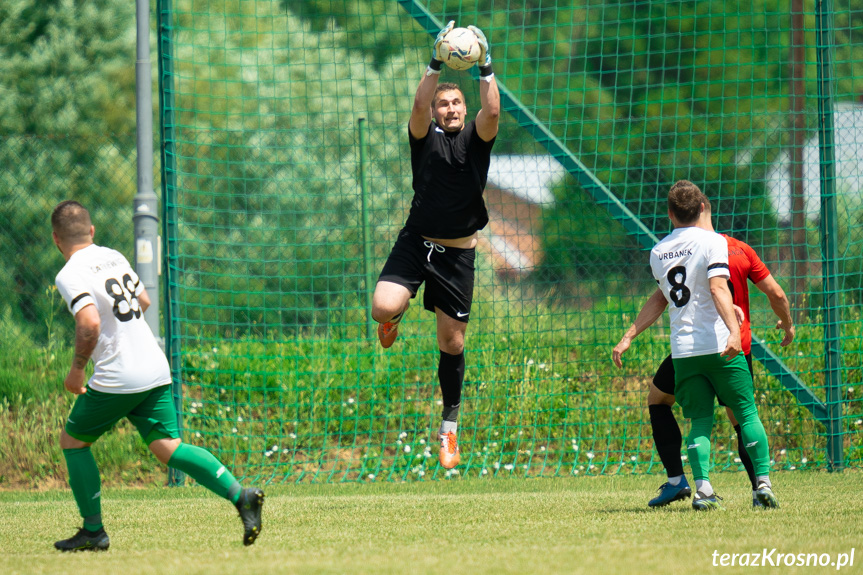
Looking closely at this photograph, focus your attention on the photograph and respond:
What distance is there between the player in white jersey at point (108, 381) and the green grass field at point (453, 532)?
232mm

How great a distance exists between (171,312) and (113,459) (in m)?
1.40

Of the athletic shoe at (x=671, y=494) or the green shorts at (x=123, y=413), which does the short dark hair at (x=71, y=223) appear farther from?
the athletic shoe at (x=671, y=494)

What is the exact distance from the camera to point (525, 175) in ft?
27.3

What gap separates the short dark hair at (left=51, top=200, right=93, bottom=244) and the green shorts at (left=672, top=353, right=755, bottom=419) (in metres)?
3.00

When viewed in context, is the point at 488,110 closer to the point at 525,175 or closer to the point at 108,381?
the point at 108,381

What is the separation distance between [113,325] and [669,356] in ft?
9.73

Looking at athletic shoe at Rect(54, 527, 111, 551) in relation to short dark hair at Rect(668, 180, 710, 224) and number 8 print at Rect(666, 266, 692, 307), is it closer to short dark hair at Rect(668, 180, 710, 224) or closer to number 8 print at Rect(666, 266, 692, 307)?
number 8 print at Rect(666, 266, 692, 307)

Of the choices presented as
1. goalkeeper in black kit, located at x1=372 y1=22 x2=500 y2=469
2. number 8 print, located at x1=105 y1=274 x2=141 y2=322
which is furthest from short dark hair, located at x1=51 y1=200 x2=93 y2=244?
goalkeeper in black kit, located at x1=372 y1=22 x2=500 y2=469

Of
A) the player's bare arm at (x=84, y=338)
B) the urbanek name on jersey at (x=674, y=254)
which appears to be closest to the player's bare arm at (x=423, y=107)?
the urbanek name on jersey at (x=674, y=254)

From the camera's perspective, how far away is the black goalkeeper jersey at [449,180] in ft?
17.5

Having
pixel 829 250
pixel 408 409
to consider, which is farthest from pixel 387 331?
pixel 829 250

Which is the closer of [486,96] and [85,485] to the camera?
[85,485]

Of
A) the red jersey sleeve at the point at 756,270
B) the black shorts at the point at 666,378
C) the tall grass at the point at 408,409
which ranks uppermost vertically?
the red jersey sleeve at the point at 756,270

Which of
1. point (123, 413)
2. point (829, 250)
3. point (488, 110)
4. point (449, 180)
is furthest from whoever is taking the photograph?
point (829, 250)
